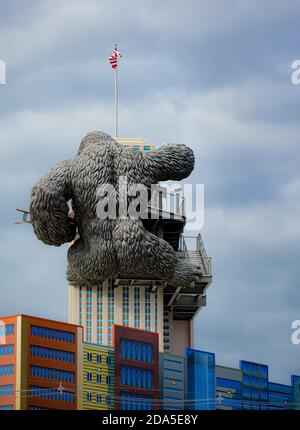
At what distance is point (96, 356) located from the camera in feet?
116

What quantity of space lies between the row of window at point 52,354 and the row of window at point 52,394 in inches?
28.9

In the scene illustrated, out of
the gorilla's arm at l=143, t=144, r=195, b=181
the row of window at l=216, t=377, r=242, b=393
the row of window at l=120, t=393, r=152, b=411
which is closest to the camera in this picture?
the gorilla's arm at l=143, t=144, r=195, b=181

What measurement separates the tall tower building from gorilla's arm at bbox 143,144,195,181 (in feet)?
6.76

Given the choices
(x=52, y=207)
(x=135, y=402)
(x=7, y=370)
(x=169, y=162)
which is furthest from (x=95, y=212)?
(x=135, y=402)

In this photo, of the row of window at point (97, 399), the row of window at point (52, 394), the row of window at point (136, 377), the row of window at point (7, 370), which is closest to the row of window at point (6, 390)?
the row of window at point (7, 370)

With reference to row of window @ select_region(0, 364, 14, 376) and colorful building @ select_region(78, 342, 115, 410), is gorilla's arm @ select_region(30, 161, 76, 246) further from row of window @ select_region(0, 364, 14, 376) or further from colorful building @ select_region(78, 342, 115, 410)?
colorful building @ select_region(78, 342, 115, 410)

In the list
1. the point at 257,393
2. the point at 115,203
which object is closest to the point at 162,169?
the point at 115,203

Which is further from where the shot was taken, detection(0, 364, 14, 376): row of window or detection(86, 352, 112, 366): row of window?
detection(86, 352, 112, 366): row of window

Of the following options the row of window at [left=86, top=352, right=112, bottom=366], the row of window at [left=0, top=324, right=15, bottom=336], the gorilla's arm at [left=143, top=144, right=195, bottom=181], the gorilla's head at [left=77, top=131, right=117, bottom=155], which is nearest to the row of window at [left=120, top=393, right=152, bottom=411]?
the row of window at [left=86, top=352, right=112, bottom=366]

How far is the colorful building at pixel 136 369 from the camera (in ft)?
114

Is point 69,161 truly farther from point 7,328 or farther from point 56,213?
point 7,328

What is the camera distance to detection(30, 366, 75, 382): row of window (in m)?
34.2

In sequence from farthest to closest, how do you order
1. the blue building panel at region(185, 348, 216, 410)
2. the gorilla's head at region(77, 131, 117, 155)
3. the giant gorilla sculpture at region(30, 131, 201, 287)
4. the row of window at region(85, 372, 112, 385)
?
the blue building panel at region(185, 348, 216, 410), the row of window at region(85, 372, 112, 385), the gorilla's head at region(77, 131, 117, 155), the giant gorilla sculpture at region(30, 131, 201, 287)
